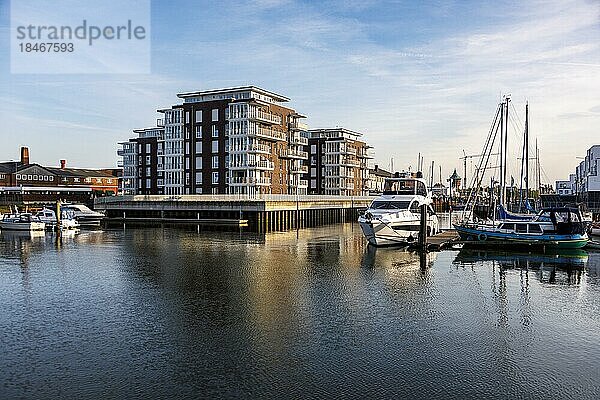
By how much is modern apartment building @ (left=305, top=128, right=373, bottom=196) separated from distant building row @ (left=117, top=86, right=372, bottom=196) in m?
14.1

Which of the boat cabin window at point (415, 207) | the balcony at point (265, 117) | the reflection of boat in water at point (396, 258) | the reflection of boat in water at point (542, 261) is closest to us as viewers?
the reflection of boat in water at point (542, 261)

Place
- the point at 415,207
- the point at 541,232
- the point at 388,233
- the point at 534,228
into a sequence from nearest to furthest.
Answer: the point at 541,232 → the point at 534,228 → the point at 388,233 → the point at 415,207

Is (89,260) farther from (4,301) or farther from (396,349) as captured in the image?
(396,349)

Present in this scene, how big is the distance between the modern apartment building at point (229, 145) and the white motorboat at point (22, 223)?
30.6 meters

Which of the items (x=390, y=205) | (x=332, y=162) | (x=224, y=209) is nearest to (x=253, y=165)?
(x=224, y=209)

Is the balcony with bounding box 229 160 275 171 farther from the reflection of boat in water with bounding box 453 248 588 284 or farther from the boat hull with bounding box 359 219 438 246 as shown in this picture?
the reflection of boat in water with bounding box 453 248 588 284

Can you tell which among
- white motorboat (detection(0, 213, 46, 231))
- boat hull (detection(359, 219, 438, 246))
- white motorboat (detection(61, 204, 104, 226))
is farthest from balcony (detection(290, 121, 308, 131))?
boat hull (detection(359, 219, 438, 246))

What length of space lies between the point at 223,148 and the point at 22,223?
34.2 m

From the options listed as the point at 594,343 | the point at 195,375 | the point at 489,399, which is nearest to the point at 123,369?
the point at 195,375

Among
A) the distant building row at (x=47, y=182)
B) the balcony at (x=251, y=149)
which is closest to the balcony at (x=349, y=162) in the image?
the balcony at (x=251, y=149)

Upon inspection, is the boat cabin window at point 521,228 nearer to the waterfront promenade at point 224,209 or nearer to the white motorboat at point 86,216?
the waterfront promenade at point 224,209

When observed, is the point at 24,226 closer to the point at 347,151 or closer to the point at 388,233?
the point at 388,233

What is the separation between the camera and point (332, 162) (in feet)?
387

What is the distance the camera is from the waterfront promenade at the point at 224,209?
2857 inches
